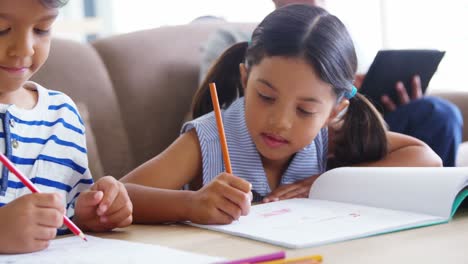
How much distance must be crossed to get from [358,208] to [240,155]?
0.43 meters

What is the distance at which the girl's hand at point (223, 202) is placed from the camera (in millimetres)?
943

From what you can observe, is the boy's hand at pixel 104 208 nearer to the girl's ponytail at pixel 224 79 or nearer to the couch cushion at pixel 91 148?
the girl's ponytail at pixel 224 79

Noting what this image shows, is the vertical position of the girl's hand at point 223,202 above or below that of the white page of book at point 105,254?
below

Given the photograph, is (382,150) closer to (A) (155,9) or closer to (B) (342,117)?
(B) (342,117)

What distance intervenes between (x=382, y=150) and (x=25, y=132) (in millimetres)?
715

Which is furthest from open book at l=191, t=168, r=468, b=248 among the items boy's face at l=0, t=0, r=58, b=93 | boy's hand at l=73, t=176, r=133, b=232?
boy's face at l=0, t=0, r=58, b=93

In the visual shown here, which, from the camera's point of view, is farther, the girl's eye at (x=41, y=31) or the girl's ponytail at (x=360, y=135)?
the girl's ponytail at (x=360, y=135)

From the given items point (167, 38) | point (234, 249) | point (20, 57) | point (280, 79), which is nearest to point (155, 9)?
point (167, 38)

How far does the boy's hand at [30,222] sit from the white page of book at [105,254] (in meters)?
0.01

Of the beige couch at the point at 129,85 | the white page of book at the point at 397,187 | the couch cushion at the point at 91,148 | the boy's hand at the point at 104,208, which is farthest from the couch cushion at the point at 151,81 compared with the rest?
the boy's hand at the point at 104,208

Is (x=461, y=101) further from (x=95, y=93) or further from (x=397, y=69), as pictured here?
(x=95, y=93)

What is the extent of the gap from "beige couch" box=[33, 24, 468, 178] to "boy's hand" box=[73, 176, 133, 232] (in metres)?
0.80

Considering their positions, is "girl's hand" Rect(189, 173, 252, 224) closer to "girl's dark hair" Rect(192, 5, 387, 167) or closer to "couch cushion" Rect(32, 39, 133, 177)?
"girl's dark hair" Rect(192, 5, 387, 167)

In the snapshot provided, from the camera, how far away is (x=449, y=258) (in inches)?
28.1
